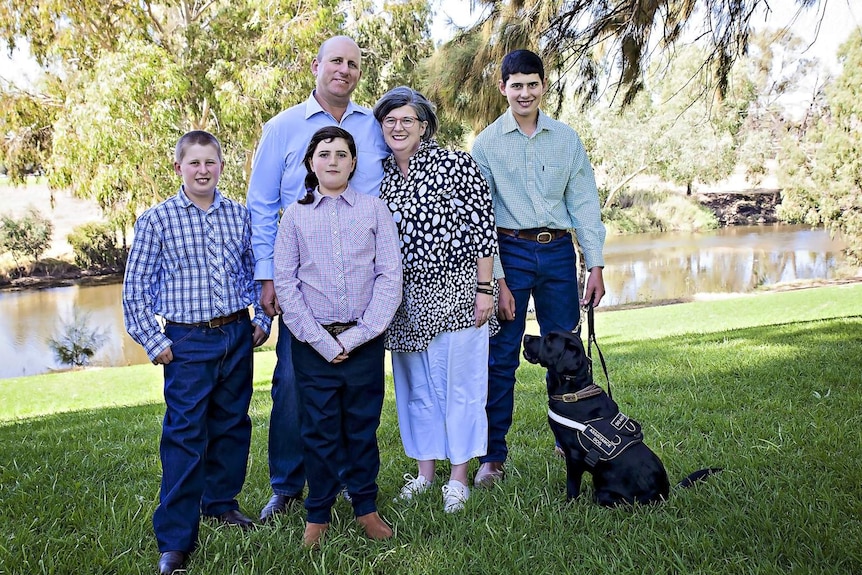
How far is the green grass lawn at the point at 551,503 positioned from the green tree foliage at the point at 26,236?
24115mm

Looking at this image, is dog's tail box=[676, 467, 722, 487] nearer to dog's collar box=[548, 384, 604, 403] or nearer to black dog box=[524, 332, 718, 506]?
black dog box=[524, 332, 718, 506]

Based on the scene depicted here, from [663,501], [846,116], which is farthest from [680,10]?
[846,116]

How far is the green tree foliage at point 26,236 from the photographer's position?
2653 centimetres

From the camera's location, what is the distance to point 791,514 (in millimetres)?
2664

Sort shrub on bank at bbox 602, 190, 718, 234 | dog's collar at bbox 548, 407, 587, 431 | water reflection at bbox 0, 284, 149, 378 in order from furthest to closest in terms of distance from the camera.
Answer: shrub on bank at bbox 602, 190, 718, 234 < water reflection at bbox 0, 284, 149, 378 < dog's collar at bbox 548, 407, 587, 431

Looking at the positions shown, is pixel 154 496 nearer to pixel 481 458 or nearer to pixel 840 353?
pixel 481 458

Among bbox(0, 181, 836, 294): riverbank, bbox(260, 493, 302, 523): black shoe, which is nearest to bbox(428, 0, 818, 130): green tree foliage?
bbox(260, 493, 302, 523): black shoe

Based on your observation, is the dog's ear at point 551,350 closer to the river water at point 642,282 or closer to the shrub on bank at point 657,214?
the river water at point 642,282

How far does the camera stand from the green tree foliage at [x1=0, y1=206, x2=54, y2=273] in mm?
26531

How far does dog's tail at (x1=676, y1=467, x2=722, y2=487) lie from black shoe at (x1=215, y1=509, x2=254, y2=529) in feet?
5.90

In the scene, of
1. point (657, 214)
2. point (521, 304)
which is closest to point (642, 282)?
point (657, 214)

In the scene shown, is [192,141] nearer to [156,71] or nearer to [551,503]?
[551,503]

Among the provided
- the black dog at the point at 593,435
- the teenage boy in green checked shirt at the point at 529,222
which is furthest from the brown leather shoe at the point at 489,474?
the black dog at the point at 593,435

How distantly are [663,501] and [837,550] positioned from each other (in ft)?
2.09
